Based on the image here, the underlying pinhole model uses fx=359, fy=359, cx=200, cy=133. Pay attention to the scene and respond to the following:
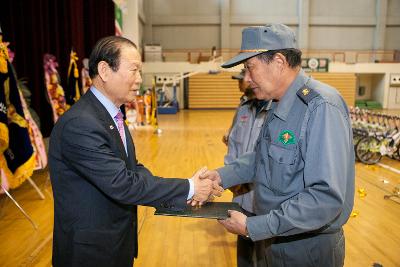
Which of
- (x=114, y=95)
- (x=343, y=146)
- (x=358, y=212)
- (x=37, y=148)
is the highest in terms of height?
(x=114, y=95)

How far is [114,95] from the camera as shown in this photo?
1.60 metres

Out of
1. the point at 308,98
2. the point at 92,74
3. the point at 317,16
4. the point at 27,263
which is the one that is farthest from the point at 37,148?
the point at 317,16

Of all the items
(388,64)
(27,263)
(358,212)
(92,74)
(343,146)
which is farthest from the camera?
(388,64)

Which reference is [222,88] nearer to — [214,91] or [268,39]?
[214,91]

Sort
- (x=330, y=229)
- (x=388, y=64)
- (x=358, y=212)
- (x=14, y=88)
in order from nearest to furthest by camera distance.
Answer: (x=330, y=229)
(x=14, y=88)
(x=358, y=212)
(x=388, y=64)

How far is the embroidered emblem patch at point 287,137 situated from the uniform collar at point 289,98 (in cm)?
6

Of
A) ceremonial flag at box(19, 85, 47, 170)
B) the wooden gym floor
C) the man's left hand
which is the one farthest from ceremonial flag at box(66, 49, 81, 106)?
the man's left hand

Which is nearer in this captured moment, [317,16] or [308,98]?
[308,98]

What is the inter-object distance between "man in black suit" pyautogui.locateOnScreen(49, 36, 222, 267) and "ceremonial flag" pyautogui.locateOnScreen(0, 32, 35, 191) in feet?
7.59

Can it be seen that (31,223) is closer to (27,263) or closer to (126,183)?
(27,263)

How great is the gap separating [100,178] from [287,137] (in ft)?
2.47

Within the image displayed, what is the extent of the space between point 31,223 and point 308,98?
10.7ft

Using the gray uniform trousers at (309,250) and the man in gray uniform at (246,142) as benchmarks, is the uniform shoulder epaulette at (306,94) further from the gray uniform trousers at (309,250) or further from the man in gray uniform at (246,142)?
the man in gray uniform at (246,142)

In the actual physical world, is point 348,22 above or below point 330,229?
above
